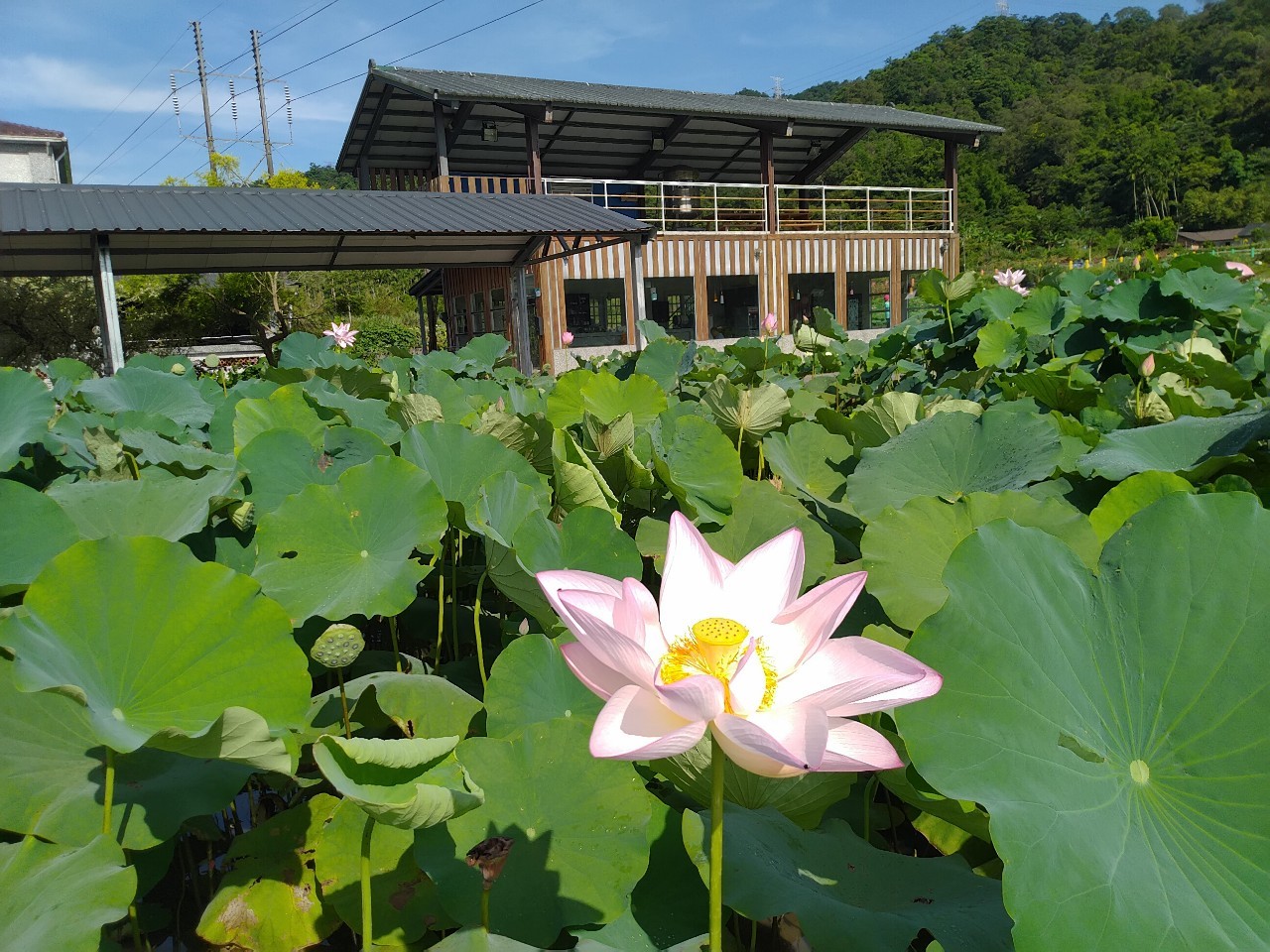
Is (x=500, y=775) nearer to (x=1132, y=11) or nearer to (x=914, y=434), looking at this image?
(x=914, y=434)

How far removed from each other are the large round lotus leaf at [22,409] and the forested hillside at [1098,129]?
121ft

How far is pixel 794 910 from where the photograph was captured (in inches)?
17.5

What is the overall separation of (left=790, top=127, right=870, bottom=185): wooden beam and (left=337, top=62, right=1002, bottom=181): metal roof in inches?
0.9

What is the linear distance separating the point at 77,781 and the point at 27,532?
0.26 m

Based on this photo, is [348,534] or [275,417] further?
[275,417]

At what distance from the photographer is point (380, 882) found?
57 centimetres

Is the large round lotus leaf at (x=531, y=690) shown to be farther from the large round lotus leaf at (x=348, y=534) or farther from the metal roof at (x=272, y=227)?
the metal roof at (x=272, y=227)

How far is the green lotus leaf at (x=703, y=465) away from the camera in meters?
1.06

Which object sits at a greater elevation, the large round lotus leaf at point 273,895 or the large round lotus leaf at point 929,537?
the large round lotus leaf at point 929,537

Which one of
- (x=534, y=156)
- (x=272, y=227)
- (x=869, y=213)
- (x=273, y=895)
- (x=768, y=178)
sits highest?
(x=534, y=156)

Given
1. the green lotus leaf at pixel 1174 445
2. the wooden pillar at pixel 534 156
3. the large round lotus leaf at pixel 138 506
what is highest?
the wooden pillar at pixel 534 156

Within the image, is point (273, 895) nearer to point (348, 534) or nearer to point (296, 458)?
point (348, 534)

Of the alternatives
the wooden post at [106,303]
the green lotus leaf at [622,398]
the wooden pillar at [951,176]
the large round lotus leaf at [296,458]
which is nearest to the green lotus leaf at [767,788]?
the large round lotus leaf at [296,458]

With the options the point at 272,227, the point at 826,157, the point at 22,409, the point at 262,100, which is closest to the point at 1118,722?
the point at 22,409
